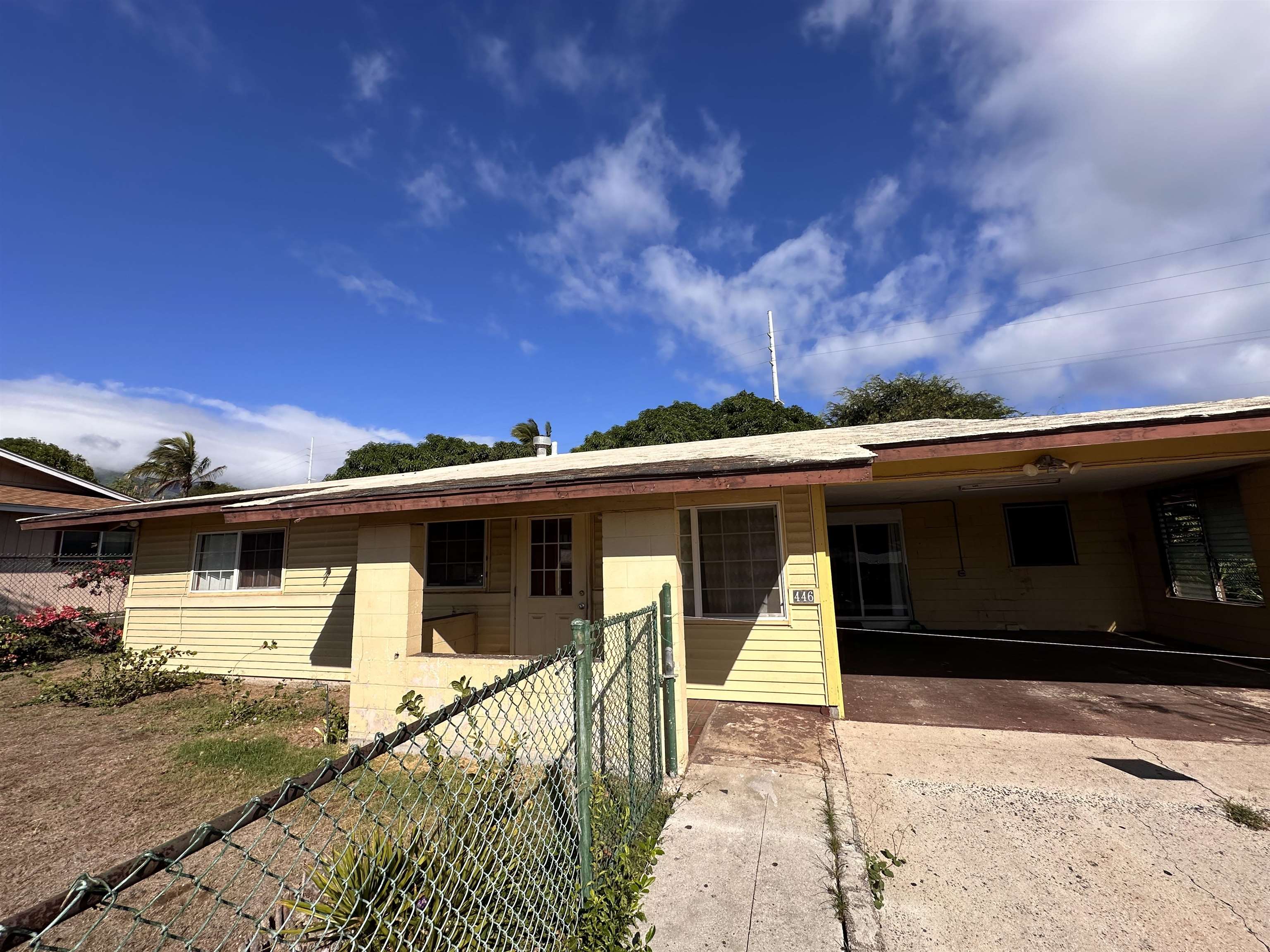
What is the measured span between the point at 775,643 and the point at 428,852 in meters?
5.04

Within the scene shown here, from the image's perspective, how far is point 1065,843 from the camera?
3.75 m

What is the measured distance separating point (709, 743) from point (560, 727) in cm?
151

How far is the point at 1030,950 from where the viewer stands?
2.88 meters

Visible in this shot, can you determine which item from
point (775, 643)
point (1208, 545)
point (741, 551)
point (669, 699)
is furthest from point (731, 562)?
point (1208, 545)

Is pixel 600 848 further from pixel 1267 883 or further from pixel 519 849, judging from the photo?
pixel 1267 883

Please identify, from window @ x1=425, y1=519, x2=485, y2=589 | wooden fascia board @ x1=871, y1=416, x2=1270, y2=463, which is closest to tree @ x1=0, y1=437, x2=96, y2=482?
window @ x1=425, y1=519, x2=485, y2=589

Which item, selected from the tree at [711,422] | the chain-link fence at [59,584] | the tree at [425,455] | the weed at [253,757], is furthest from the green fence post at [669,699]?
the tree at [425,455]

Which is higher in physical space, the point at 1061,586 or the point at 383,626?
the point at 1061,586

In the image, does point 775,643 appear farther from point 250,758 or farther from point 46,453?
point 46,453

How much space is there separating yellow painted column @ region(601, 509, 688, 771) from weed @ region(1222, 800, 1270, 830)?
12.9 feet

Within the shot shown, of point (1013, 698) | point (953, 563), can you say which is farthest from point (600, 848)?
point (953, 563)

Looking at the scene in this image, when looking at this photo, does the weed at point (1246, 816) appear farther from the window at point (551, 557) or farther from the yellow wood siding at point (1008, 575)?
the yellow wood siding at point (1008, 575)

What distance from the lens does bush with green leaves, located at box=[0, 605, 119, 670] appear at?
1079cm

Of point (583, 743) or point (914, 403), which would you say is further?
point (914, 403)
